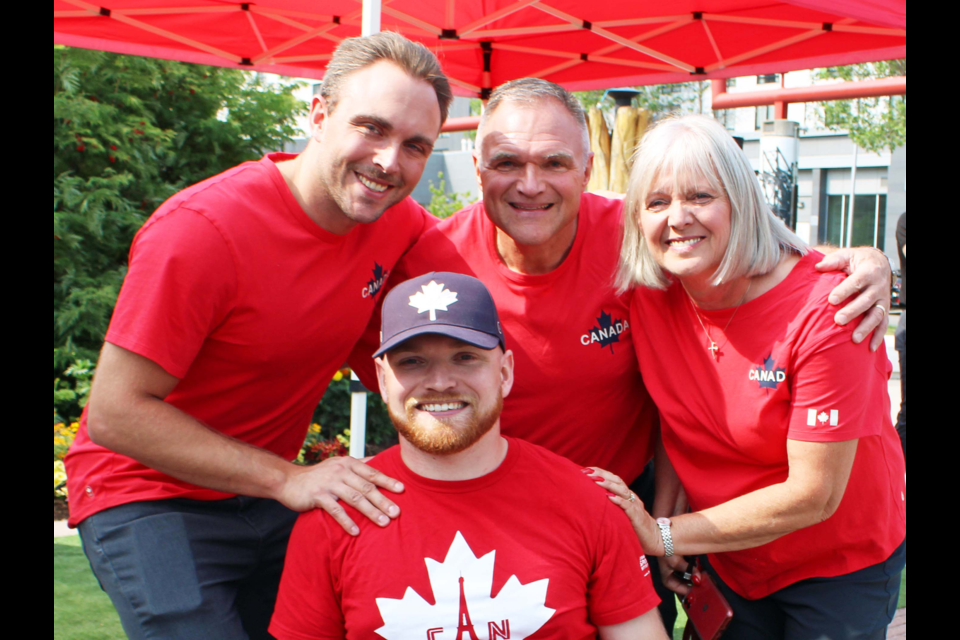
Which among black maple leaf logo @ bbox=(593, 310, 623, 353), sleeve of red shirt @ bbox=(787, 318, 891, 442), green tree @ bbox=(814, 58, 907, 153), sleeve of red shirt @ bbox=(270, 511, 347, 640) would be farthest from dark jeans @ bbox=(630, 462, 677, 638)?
green tree @ bbox=(814, 58, 907, 153)

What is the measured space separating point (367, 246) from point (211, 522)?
106 centimetres

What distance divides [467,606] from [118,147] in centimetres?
830

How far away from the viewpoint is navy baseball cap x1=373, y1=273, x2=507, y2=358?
2.38 m

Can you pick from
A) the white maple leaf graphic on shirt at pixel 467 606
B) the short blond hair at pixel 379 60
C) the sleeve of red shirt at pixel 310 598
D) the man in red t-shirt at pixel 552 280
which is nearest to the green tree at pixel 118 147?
the short blond hair at pixel 379 60

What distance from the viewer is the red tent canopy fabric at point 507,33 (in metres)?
5.93

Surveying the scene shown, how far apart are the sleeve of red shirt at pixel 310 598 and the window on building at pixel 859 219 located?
32490mm

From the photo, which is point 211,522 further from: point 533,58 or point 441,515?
point 533,58

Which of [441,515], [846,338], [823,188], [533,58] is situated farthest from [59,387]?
[823,188]

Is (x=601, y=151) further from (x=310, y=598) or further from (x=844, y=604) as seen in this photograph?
(x=310, y=598)

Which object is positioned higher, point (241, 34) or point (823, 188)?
point (823, 188)

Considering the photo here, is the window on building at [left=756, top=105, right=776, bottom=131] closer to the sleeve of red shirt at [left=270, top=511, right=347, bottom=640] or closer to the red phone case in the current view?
the red phone case

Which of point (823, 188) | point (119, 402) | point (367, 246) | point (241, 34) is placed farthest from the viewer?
point (823, 188)

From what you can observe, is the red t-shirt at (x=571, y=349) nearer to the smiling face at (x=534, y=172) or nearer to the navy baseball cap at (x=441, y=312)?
the smiling face at (x=534, y=172)
